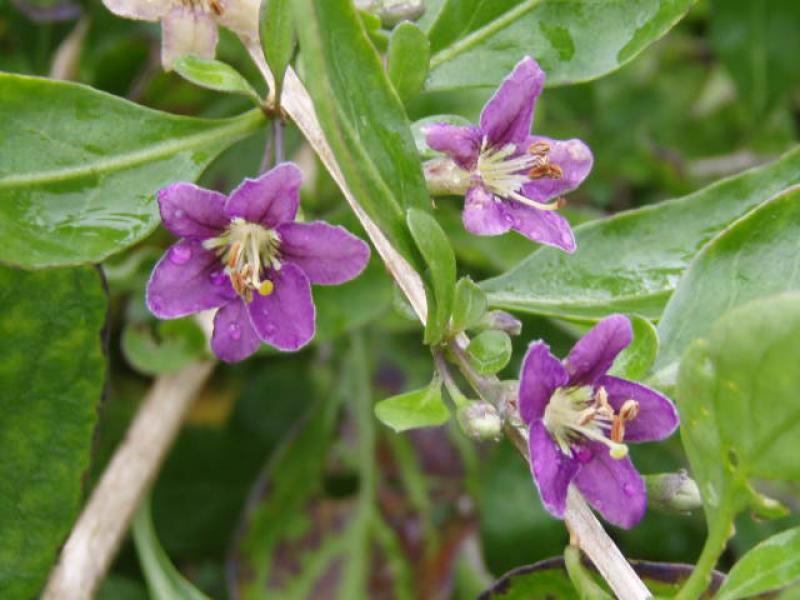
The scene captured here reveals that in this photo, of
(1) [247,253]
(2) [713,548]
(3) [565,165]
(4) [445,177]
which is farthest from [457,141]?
(2) [713,548]

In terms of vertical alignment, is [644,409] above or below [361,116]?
below

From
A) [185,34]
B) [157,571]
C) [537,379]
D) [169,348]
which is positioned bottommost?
[157,571]

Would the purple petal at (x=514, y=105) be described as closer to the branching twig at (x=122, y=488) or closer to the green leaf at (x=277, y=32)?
the green leaf at (x=277, y=32)

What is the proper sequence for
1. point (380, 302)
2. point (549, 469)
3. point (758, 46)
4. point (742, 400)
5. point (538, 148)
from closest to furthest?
point (742, 400), point (549, 469), point (538, 148), point (380, 302), point (758, 46)

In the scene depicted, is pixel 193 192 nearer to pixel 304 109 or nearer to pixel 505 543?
pixel 304 109

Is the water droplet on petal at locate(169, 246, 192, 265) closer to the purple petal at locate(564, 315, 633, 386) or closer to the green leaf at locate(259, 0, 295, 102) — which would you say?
the green leaf at locate(259, 0, 295, 102)

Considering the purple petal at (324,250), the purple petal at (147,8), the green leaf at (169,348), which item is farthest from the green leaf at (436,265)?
the green leaf at (169,348)

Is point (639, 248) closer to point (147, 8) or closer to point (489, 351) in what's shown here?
point (489, 351)
